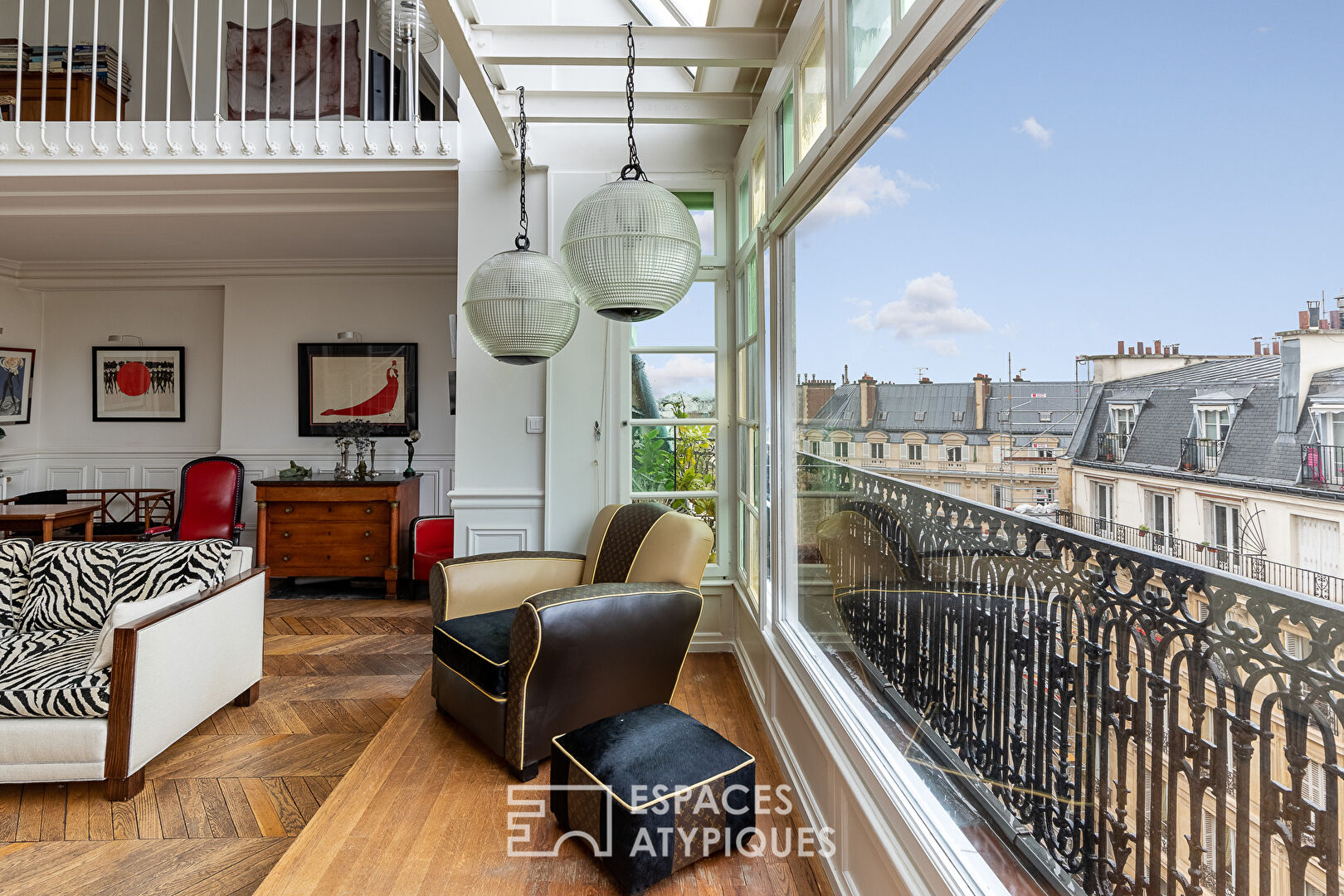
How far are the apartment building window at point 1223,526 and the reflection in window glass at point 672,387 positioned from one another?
279cm

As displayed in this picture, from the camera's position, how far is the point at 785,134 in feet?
7.34

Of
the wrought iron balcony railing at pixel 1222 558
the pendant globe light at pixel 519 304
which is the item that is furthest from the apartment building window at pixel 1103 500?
the pendant globe light at pixel 519 304

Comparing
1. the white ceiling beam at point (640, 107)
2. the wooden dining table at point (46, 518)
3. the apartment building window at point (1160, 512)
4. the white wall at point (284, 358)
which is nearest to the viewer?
the apartment building window at point (1160, 512)

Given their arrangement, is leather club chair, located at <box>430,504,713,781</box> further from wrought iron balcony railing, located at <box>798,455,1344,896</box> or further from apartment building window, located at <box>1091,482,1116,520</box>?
apartment building window, located at <box>1091,482,1116,520</box>

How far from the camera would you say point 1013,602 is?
3.34 ft

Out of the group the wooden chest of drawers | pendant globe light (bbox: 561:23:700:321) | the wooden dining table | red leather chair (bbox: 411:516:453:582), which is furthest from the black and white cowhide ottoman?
the wooden dining table

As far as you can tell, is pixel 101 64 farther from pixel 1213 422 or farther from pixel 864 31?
pixel 1213 422

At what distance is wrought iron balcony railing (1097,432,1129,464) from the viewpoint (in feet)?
2.40

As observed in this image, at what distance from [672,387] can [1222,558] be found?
284cm

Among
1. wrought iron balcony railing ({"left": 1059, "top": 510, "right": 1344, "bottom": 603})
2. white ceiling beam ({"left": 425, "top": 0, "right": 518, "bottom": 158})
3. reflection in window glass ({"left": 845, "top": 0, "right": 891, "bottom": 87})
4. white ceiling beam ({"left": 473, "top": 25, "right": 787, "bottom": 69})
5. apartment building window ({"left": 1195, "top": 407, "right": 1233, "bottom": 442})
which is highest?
white ceiling beam ({"left": 473, "top": 25, "right": 787, "bottom": 69})

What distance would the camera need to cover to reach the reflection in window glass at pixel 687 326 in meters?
3.36

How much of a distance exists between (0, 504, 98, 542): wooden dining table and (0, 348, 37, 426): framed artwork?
1.38 metres

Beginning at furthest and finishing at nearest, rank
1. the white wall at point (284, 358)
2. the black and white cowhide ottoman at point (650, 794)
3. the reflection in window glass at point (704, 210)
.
Answer: 1. the white wall at point (284, 358)
2. the reflection in window glass at point (704, 210)
3. the black and white cowhide ottoman at point (650, 794)

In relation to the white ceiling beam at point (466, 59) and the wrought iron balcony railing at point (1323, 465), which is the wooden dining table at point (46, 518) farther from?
the wrought iron balcony railing at point (1323, 465)
